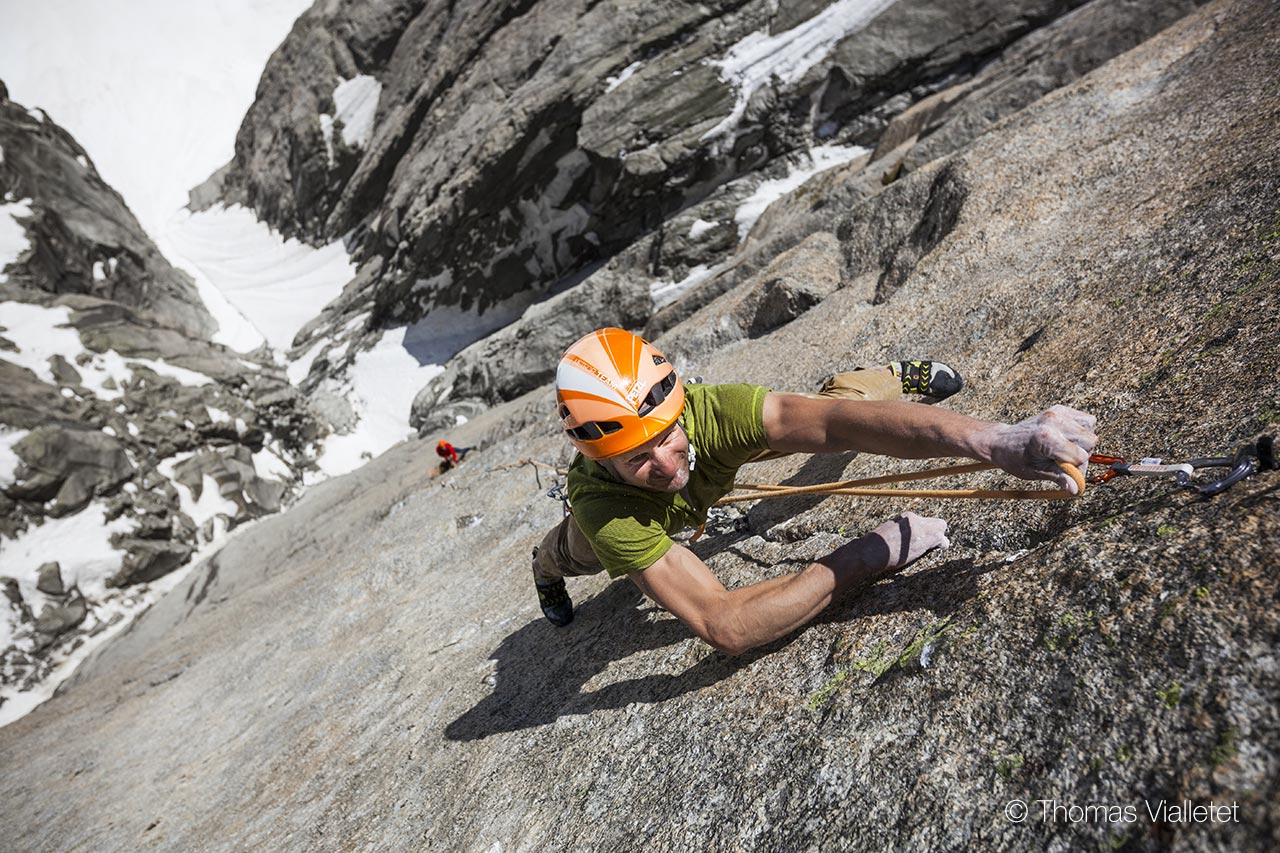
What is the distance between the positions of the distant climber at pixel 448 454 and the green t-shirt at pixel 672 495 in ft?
39.9

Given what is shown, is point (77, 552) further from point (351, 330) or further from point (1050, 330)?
point (1050, 330)

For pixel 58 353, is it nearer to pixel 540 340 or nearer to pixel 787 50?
pixel 540 340

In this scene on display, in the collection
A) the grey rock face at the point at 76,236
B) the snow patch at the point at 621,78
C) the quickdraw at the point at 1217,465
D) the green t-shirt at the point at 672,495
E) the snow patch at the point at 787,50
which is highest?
the grey rock face at the point at 76,236

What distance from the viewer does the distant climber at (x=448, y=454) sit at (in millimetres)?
15883

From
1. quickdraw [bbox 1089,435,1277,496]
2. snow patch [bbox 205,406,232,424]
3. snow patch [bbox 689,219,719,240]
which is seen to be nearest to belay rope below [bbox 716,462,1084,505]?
quickdraw [bbox 1089,435,1277,496]

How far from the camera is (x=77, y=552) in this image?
947 inches

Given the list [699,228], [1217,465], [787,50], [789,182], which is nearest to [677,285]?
[699,228]

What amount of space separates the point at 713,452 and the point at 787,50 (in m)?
26.7

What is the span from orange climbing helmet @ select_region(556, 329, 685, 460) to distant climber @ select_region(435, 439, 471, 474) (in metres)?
12.6

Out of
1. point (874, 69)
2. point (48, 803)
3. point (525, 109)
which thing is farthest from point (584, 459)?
point (525, 109)

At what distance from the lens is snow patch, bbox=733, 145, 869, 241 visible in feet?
80.4

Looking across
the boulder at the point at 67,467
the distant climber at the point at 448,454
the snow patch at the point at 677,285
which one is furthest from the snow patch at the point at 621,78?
the boulder at the point at 67,467

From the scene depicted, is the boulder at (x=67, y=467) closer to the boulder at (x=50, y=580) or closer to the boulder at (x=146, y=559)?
the boulder at (x=50, y=580)

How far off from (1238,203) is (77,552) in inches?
1297
